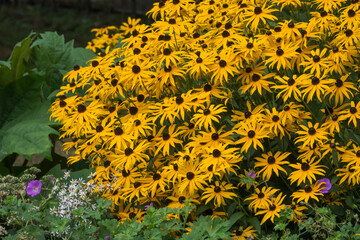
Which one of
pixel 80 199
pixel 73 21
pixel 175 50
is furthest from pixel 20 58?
pixel 73 21

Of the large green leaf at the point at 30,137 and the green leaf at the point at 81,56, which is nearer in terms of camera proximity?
the large green leaf at the point at 30,137

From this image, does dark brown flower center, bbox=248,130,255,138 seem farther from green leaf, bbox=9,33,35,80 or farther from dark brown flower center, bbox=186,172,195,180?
green leaf, bbox=9,33,35,80

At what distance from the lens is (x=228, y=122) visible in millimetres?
2785

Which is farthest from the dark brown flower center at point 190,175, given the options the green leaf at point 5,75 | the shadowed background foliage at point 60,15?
the shadowed background foliage at point 60,15

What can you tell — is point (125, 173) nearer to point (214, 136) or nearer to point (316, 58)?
point (214, 136)

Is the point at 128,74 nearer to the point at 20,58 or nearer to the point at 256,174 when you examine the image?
the point at 256,174

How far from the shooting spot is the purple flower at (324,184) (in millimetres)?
2516

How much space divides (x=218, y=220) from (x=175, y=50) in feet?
3.43

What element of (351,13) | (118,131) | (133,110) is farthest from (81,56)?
(351,13)

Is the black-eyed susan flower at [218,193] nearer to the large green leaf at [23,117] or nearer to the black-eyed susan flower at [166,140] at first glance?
the black-eyed susan flower at [166,140]

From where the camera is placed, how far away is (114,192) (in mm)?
2834

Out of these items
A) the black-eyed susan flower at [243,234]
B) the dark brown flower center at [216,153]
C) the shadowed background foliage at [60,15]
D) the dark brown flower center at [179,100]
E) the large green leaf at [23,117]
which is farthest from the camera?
the shadowed background foliage at [60,15]

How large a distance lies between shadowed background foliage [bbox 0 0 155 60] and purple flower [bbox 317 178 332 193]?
6.14 meters

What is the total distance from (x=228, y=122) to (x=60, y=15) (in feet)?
24.5
